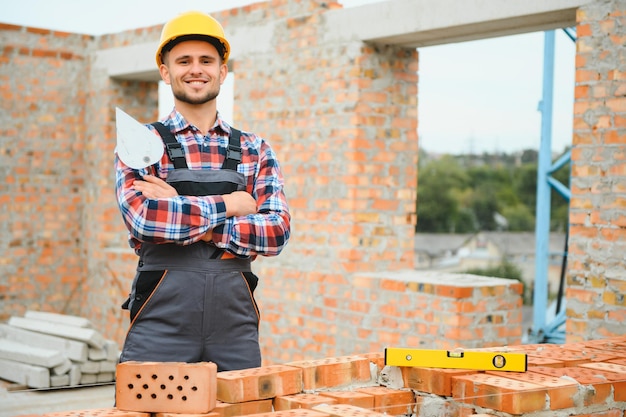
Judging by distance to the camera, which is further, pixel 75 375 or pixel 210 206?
pixel 75 375

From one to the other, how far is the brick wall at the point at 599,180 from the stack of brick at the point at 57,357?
3.54 metres

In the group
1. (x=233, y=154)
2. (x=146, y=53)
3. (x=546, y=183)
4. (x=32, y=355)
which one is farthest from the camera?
(x=546, y=183)

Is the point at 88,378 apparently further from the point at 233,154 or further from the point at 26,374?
the point at 233,154

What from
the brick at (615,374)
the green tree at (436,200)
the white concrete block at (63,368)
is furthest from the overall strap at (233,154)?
the green tree at (436,200)

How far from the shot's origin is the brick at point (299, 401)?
2.45 meters

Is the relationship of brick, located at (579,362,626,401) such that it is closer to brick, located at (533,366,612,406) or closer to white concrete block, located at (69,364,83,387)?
brick, located at (533,366,612,406)

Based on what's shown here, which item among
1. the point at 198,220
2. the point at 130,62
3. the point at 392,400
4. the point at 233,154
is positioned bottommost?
the point at 392,400

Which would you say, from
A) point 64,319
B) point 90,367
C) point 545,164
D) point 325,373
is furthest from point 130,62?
point 325,373

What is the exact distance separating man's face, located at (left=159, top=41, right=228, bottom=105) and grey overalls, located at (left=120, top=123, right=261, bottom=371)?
6.8 inches

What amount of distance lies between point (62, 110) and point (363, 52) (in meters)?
4.53

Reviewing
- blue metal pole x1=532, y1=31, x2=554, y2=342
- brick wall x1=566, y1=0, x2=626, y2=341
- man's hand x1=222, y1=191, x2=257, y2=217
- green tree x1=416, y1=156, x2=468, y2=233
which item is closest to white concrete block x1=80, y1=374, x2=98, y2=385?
brick wall x1=566, y1=0, x2=626, y2=341

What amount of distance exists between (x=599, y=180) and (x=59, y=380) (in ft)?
13.2

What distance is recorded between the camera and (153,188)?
2.78m

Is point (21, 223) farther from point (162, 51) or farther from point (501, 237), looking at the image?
point (501, 237)
